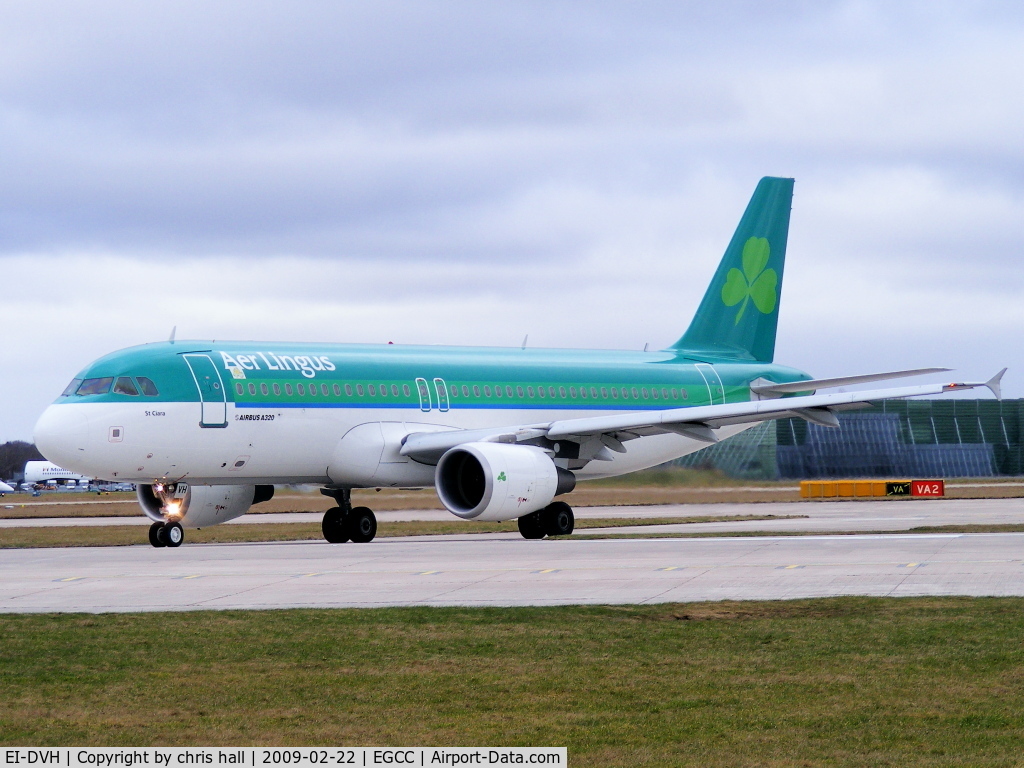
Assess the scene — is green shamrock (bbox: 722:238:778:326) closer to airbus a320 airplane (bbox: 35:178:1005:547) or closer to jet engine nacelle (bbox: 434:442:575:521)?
airbus a320 airplane (bbox: 35:178:1005:547)

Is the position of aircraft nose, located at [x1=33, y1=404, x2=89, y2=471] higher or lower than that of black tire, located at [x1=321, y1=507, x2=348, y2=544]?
higher

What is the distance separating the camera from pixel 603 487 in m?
37.7

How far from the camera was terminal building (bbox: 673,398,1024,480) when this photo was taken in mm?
82875

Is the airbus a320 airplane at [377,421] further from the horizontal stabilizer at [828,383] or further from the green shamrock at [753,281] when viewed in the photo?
the green shamrock at [753,281]

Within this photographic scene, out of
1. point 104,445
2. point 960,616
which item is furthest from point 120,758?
point 104,445

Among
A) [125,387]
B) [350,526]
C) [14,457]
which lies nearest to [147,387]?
[125,387]

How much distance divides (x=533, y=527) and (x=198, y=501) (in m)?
7.51

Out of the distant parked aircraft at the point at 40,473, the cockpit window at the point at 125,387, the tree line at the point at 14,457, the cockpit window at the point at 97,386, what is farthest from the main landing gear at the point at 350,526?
the tree line at the point at 14,457

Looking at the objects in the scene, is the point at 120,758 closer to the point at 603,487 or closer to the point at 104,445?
the point at 104,445

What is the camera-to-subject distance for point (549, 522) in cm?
3130

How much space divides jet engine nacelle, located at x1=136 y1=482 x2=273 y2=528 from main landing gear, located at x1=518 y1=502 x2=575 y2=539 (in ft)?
19.8

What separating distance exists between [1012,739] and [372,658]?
18.3 feet

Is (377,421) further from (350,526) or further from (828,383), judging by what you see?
(828,383)

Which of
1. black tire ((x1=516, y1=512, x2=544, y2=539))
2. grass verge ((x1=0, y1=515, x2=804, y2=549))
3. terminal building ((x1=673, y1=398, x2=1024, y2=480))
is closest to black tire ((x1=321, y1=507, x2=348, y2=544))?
grass verge ((x1=0, y1=515, x2=804, y2=549))
